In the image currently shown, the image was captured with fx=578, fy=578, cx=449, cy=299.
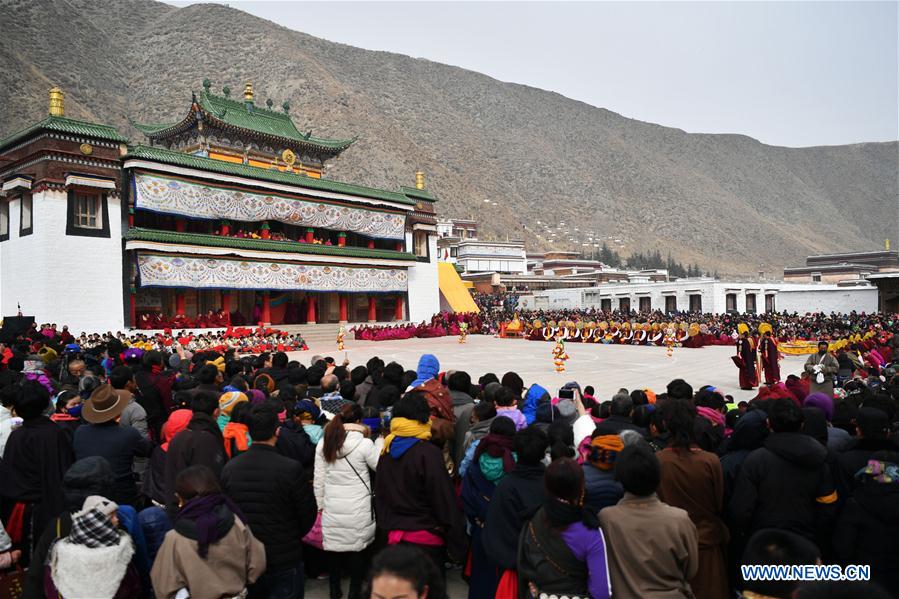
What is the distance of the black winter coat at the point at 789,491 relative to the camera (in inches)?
138

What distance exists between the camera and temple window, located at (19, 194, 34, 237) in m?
23.6

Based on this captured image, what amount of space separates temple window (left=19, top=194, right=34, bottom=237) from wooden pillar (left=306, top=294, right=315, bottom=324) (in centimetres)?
1341

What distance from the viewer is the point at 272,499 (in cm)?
358

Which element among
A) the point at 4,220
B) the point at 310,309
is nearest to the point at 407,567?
the point at 4,220

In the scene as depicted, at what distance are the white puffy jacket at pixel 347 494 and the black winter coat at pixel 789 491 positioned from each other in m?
2.46

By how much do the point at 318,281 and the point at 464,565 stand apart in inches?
1146

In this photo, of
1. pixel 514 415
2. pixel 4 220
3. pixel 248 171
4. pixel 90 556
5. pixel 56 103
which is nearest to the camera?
pixel 90 556

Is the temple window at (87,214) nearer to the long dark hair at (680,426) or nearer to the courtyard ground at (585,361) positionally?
the courtyard ground at (585,361)

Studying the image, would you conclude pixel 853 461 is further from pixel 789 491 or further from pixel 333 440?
pixel 333 440

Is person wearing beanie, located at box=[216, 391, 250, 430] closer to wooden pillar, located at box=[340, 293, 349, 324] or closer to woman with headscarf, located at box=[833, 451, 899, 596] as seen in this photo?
woman with headscarf, located at box=[833, 451, 899, 596]

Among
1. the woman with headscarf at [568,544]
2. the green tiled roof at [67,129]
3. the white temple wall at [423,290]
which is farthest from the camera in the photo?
the white temple wall at [423,290]

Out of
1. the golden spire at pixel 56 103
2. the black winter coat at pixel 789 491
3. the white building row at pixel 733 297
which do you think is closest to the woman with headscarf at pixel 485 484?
the black winter coat at pixel 789 491

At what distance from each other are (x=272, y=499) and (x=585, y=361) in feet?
56.5

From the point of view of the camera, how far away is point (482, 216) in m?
91.1
